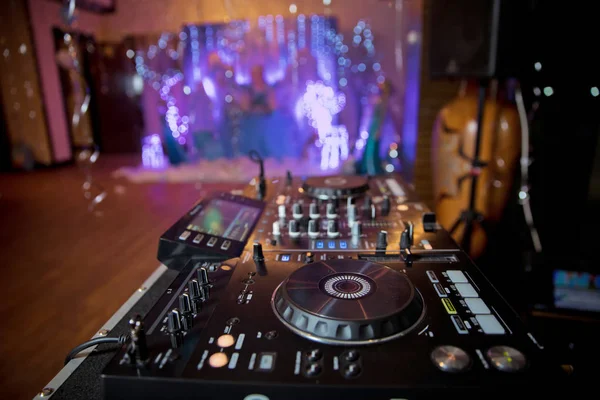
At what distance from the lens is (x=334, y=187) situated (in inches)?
52.4

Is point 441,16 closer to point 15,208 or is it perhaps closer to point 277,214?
point 277,214

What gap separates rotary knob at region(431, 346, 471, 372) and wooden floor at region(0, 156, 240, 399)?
1044 mm

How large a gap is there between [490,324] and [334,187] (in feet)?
2.52

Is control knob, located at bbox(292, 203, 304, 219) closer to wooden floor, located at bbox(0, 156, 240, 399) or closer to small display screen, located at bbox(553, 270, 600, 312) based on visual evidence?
wooden floor, located at bbox(0, 156, 240, 399)

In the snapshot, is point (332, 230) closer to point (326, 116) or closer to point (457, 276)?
point (457, 276)

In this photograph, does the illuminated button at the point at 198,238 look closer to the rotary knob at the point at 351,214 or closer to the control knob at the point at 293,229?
the control knob at the point at 293,229

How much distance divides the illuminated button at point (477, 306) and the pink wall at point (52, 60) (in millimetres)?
5584

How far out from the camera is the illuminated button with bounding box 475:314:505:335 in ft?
1.97

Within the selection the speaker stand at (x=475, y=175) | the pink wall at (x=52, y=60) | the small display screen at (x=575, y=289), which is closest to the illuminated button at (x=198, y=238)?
the speaker stand at (x=475, y=175)

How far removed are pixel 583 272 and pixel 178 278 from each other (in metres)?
1.93

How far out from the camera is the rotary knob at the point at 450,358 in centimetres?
52

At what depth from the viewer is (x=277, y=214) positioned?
117 centimetres

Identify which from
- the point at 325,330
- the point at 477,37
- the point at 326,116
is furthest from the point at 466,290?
the point at 326,116

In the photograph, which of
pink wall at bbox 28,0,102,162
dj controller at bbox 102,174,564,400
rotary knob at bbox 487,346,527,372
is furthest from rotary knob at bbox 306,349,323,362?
pink wall at bbox 28,0,102,162
